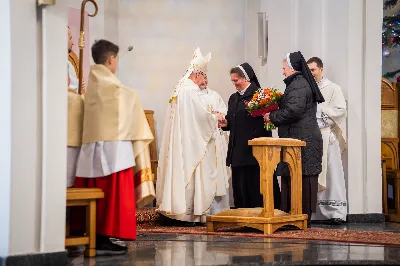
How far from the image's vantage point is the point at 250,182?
8.80 m

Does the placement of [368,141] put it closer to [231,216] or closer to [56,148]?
[231,216]

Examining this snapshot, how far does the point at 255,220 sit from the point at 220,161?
1.95 m

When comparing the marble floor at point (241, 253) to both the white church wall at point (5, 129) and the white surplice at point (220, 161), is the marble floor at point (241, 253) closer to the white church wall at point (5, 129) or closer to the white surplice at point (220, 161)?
the white church wall at point (5, 129)

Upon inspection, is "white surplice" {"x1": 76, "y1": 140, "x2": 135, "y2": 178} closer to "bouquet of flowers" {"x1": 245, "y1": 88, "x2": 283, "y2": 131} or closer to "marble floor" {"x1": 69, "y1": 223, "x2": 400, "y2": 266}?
"marble floor" {"x1": 69, "y1": 223, "x2": 400, "y2": 266}

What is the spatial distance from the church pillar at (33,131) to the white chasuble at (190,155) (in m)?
3.49

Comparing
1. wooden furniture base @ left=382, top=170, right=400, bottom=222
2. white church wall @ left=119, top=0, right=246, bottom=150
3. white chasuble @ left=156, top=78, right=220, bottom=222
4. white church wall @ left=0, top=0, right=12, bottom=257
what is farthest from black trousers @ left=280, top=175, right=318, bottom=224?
white church wall @ left=0, top=0, right=12, bottom=257

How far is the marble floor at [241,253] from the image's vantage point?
17.5 ft

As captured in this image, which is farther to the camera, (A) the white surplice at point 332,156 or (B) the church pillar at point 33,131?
(A) the white surplice at point 332,156

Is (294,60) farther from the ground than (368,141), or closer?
farther from the ground

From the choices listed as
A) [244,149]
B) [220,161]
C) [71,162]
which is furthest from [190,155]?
[71,162]

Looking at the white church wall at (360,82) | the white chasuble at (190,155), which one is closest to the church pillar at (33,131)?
the white chasuble at (190,155)

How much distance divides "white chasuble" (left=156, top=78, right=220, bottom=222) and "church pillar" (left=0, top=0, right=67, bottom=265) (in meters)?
3.49

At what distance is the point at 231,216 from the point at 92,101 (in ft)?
8.23

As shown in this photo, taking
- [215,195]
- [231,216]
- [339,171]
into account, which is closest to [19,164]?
[231,216]
